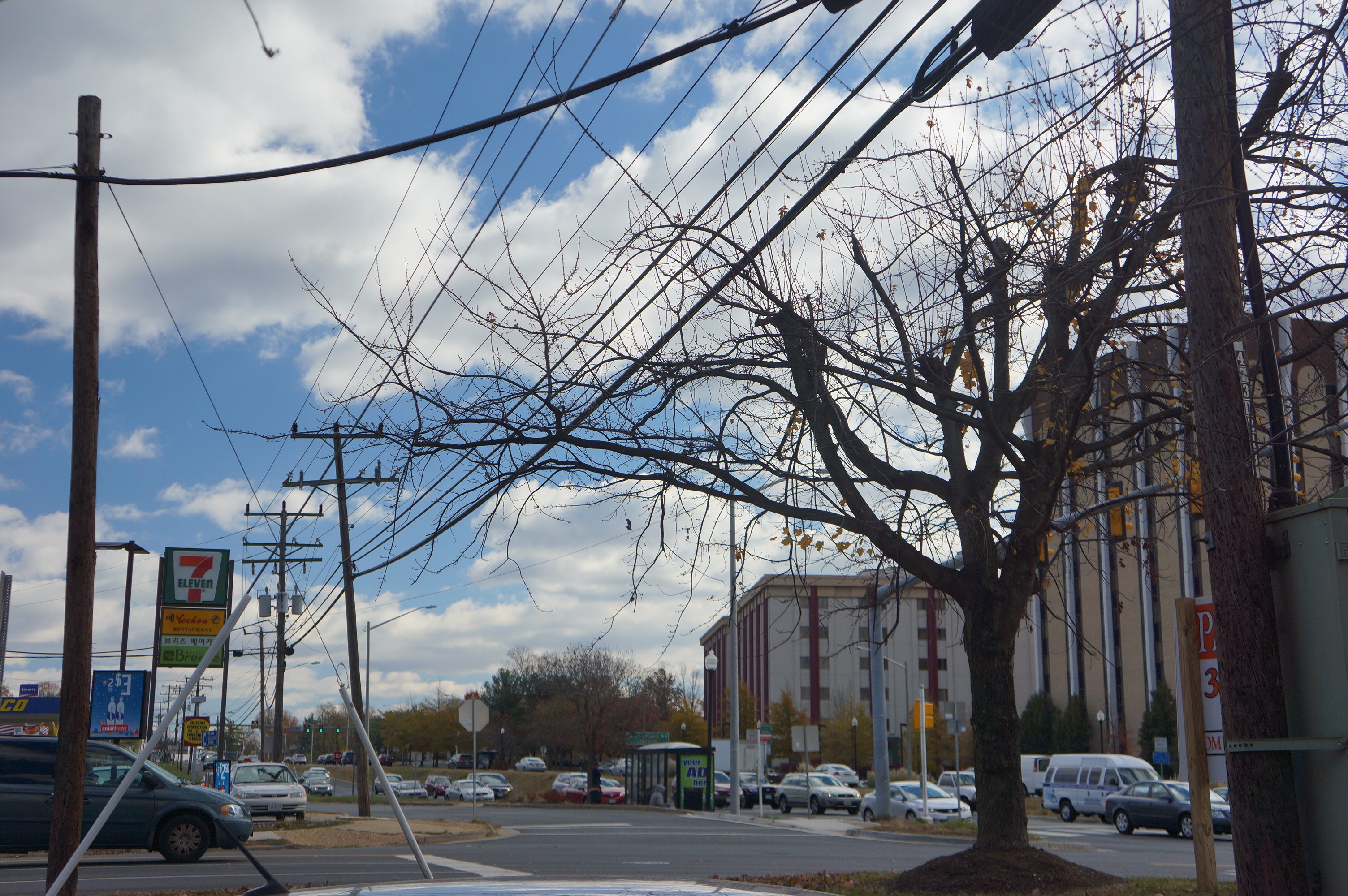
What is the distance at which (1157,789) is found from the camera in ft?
95.3

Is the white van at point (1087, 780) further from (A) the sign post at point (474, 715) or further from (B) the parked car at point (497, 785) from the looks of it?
(B) the parked car at point (497, 785)

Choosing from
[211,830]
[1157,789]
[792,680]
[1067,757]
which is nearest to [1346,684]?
[211,830]

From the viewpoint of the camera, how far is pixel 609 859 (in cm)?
1812

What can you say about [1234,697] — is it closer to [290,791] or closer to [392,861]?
[392,861]

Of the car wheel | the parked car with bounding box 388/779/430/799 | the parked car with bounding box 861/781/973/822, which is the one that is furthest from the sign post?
the parked car with bounding box 388/779/430/799

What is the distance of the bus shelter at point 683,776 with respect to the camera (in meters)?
39.8

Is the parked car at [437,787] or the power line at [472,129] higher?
the power line at [472,129]

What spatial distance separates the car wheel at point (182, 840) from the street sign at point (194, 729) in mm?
15852

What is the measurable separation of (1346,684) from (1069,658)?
69.5 meters

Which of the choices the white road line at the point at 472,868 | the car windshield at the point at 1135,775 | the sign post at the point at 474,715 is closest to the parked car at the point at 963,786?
the car windshield at the point at 1135,775

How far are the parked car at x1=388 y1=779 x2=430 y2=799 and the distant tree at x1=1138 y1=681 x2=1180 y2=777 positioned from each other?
1488 inches

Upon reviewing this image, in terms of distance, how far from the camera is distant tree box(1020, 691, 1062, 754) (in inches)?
2694

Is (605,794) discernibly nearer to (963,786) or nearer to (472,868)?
(963,786)

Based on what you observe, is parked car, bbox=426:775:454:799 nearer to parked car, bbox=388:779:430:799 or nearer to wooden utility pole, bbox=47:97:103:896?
parked car, bbox=388:779:430:799
